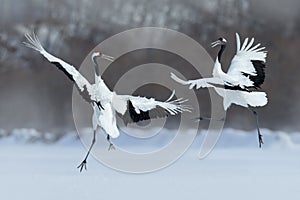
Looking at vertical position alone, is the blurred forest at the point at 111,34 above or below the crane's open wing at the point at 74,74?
above

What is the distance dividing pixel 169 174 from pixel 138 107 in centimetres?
34

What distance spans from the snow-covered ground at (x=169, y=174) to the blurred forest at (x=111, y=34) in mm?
177

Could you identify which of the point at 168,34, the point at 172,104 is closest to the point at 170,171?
the point at 172,104

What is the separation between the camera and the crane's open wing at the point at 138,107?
257 cm

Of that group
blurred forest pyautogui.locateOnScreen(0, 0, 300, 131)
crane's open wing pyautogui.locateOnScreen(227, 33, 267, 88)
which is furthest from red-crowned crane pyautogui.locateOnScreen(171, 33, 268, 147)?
blurred forest pyautogui.locateOnScreen(0, 0, 300, 131)

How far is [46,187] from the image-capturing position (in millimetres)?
2434

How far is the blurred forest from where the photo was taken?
3.84 m

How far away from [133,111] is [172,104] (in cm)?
18

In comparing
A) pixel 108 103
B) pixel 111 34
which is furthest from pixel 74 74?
pixel 111 34

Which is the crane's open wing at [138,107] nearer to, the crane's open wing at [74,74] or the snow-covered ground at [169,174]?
the crane's open wing at [74,74]

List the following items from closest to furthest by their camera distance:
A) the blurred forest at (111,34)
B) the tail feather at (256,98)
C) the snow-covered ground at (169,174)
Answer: the snow-covered ground at (169,174)
the tail feather at (256,98)
the blurred forest at (111,34)

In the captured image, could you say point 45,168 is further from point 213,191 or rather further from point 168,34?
point 168,34

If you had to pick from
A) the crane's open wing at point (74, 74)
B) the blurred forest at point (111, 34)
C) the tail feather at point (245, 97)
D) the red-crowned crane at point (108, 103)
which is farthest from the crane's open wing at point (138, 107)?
the blurred forest at point (111, 34)

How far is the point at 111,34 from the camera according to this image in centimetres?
398
